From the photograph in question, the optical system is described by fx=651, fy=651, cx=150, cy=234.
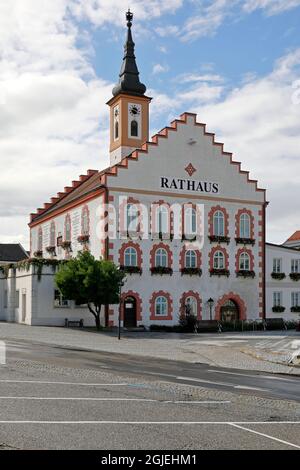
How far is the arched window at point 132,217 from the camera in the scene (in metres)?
45.7

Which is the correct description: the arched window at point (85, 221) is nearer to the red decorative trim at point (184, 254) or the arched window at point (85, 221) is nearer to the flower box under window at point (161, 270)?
the flower box under window at point (161, 270)

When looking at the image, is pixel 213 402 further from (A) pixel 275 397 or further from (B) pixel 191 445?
(B) pixel 191 445

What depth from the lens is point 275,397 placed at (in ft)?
47.3

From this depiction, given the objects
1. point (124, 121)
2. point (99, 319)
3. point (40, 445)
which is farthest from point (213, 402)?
point (124, 121)

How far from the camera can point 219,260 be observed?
49.2 metres

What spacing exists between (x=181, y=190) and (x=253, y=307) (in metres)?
10.8

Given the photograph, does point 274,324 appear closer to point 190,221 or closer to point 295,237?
point 190,221

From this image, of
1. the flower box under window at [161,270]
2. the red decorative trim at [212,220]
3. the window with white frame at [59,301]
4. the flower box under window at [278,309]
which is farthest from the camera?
the flower box under window at [278,309]

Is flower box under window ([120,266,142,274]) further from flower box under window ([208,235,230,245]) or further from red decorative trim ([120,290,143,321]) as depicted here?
flower box under window ([208,235,230,245])

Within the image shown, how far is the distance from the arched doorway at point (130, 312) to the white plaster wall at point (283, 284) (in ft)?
38.7

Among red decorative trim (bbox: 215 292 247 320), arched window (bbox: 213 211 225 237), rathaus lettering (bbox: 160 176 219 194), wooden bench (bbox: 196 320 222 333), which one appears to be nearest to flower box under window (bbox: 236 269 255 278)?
red decorative trim (bbox: 215 292 247 320)

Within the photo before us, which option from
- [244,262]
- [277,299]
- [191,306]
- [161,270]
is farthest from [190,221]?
[277,299]

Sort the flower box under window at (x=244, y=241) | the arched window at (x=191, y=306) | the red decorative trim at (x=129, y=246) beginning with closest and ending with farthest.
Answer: the red decorative trim at (x=129, y=246) → the arched window at (x=191, y=306) → the flower box under window at (x=244, y=241)

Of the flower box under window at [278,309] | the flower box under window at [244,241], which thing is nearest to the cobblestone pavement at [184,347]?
the flower box under window at [244,241]
